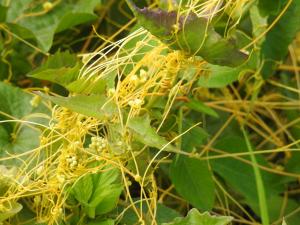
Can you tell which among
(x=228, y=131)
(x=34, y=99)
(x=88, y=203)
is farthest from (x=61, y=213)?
(x=228, y=131)

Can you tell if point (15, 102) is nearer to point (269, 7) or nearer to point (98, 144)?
point (98, 144)

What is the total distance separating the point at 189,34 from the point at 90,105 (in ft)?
0.51

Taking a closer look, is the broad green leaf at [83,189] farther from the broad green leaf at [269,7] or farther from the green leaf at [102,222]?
the broad green leaf at [269,7]

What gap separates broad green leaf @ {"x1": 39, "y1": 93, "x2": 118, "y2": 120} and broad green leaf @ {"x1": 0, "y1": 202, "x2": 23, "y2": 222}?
155 mm

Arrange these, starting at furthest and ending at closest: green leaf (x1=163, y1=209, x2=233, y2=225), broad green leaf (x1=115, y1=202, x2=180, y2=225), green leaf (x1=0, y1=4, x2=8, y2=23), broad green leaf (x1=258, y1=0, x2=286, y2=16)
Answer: green leaf (x1=0, y1=4, x2=8, y2=23)
broad green leaf (x1=258, y1=0, x2=286, y2=16)
broad green leaf (x1=115, y1=202, x2=180, y2=225)
green leaf (x1=163, y1=209, x2=233, y2=225)

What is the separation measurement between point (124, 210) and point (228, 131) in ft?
1.28

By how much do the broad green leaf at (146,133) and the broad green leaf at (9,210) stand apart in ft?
0.61

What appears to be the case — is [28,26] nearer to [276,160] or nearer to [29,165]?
[29,165]

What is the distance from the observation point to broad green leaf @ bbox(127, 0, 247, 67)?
862 mm

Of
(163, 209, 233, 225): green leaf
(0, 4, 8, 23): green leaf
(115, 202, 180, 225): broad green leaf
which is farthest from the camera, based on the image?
(0, 4, 8, 23): green leaf

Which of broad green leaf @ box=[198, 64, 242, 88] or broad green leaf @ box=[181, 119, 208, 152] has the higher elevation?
broad green leaf @ box=[198, 64, 242, 88]

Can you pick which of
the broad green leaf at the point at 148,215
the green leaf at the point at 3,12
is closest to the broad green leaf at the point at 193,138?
the broad green leaf at the point at 148,215

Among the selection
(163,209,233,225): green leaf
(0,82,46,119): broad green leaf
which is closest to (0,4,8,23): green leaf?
(0,82,46,119): broad green leaf

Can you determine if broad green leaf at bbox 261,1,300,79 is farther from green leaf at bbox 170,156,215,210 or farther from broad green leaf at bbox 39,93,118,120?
broad green leaf at bbox 39,93,118,120
